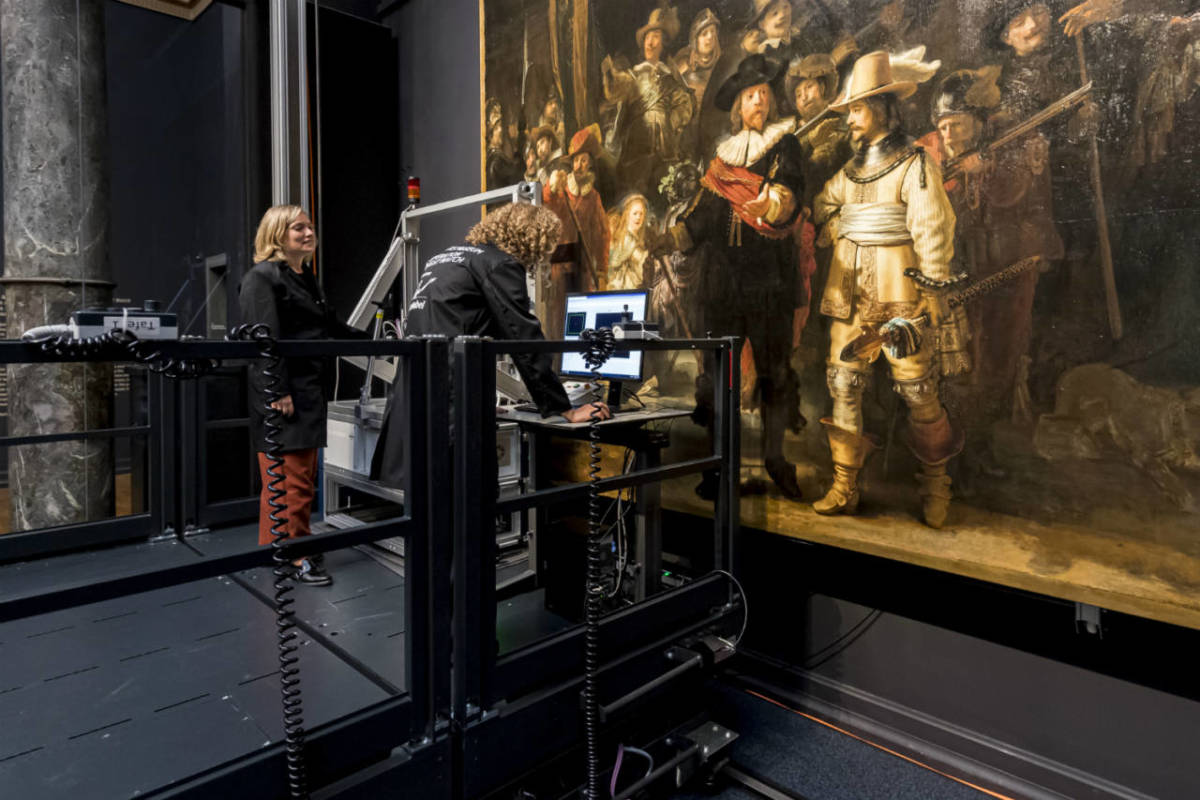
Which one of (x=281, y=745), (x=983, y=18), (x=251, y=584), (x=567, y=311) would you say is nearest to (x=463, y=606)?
(x=281, y=745)

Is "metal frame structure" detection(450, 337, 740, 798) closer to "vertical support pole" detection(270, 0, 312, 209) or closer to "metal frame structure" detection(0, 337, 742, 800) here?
"metal frame structure" detection(0, 337, 742, 800)

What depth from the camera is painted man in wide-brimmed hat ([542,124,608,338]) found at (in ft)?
10.5

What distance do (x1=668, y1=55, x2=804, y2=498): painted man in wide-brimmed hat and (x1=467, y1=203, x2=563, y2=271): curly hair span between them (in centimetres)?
63

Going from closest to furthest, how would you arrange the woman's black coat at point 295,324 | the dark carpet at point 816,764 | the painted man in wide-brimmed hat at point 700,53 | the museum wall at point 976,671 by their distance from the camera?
the museum wall at point 976,671, the dark carpet at point 816,764, the woman's black coat at point 295,324, the painted man in wide-brimmed hat at point 700,53

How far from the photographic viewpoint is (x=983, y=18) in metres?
2.06

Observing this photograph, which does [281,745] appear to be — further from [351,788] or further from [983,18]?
[983,18]

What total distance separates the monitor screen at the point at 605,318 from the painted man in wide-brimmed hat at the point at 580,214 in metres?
0.19

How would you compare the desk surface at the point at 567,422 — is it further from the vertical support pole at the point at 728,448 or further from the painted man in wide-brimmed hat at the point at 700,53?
the painted man in wide-brimmed hat at the point at 700,53

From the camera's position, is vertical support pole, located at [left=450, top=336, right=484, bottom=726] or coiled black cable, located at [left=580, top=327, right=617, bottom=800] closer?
vertical support pole, located at [left=450, top=336, right=484, bottom=726]

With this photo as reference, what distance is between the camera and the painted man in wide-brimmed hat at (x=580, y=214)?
3205mm

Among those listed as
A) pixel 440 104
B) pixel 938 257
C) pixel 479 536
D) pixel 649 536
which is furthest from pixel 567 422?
pixel 440 104

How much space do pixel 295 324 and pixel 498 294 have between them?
828mm

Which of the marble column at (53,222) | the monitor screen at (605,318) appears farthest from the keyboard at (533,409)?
the marble column at (53,222)

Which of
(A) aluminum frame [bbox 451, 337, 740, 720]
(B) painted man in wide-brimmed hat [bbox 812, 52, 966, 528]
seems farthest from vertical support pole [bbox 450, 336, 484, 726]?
(B) painted man in wide-brimmed hat [bbox 812, 52, 966, 528]
